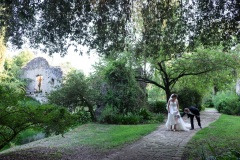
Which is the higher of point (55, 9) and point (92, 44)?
point (55, 9)

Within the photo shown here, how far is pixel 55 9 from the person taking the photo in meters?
7.54

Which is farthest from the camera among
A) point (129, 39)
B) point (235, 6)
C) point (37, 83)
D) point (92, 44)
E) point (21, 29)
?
point (37, 83)

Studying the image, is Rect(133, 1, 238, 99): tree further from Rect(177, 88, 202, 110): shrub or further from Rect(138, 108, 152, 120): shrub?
Rect(177, 88, 202, 110): shrub

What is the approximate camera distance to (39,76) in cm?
3066

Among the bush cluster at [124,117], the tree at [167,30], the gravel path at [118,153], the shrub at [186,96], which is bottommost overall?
the gravel path at [118,153]

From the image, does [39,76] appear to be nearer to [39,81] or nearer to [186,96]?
[39,81]

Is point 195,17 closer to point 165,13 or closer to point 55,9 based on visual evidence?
point 165,13

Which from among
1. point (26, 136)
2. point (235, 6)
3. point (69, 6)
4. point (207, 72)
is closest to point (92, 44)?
point (69, 6)

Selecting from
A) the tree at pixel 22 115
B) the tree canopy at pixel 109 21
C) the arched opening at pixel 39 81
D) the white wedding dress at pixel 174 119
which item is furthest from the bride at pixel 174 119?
the arched opening at pixel 39 81

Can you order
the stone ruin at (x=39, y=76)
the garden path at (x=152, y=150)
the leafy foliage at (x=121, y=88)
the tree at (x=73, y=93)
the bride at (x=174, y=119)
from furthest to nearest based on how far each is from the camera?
1. the stone ruin at (x=39, y=76)
2. the leafy foliage at (x=121, y=88)
3. the tree at (x=73, y=93)
4. the bride at (x=174, y=119)
5. the garden path at (x=152, y=150)

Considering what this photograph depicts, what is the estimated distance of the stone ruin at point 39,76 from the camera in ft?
94.7

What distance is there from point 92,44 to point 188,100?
18.1 m

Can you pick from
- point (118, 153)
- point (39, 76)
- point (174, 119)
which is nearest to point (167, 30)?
point (118, 153)

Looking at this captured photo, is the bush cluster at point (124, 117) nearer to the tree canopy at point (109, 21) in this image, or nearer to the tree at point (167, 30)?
the tree at point (167, 30)
